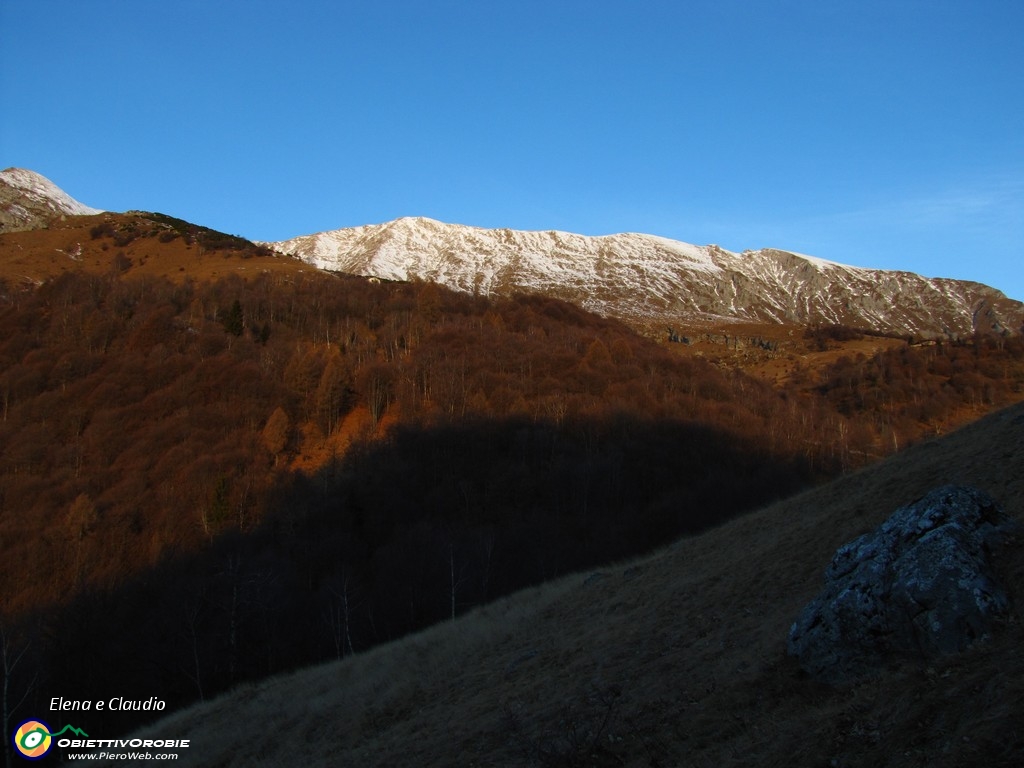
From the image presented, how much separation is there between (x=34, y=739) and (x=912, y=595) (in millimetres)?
33126

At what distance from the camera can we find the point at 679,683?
11234 mm

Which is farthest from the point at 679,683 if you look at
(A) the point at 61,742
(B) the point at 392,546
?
(B) the point at 392,546

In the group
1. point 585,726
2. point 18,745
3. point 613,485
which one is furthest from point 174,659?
point 613,485

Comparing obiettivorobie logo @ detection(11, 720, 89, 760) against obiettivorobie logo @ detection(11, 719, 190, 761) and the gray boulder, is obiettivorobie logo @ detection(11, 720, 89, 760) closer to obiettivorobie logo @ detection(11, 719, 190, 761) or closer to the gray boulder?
obiettivorobie logo @ detection(11, 719, 190, 761)

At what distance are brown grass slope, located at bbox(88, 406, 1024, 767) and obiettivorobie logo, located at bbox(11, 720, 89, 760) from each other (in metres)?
7.86

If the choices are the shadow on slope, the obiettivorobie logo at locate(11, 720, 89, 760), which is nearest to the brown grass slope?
the obiettivorobie logo at locate(11, 720, 89, 760)

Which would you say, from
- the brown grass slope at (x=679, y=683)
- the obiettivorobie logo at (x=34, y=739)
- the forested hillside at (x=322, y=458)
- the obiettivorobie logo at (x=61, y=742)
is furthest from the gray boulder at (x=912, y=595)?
the forested hillside at (x=322, y=458)

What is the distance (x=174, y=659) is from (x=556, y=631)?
30.1 meters

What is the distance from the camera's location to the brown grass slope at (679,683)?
7441 millimetres

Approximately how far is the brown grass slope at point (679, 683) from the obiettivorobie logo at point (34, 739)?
309 inches

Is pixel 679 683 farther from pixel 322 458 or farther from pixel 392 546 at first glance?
pixel 322 458

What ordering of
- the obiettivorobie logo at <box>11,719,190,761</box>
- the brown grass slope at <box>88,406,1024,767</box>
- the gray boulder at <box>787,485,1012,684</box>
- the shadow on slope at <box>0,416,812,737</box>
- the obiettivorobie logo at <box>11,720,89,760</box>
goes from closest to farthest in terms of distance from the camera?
the brown grass slope at <box>88,406,1024,767</box>
the gray boulder at <box>787,485,1012,684</box>
the obiettivorobie logo at <box>11,719,190,761</box>
the obiettivorobie logo at <box>11,720,89,760</box>
the shadow on slope at <box>0,416,812,737</box>

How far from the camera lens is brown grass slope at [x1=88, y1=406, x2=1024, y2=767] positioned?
7.44 m

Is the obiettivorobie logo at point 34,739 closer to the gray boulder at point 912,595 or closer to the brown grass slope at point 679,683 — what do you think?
the brown grass slope at point 679,683
